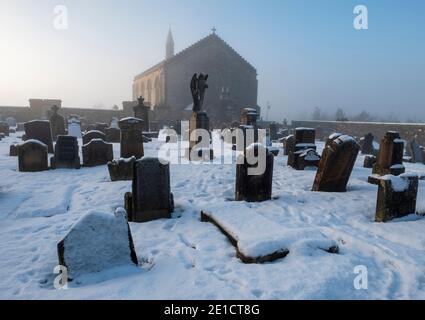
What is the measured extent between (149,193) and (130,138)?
15.0ft

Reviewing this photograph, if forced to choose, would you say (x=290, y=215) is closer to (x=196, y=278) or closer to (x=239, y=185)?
(x=239, y=185)

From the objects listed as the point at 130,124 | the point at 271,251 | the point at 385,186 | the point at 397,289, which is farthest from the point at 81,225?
the point at 130,124

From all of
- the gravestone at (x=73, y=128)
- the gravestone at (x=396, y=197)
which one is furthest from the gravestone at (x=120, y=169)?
the gravestone at (x=73, y=128)

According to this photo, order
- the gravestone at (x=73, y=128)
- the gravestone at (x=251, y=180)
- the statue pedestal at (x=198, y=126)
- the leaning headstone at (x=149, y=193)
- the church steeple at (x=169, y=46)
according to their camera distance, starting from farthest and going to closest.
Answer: the church steeple at (x=169, y=46), the gravestone at (x=73, y=128), the statue pedestal at (x=198, y=126), the gravestone at (x=251, y=180), the leaning headstone at (x=149, y=193)

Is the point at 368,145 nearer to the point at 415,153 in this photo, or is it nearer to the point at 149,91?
the point at 415,153

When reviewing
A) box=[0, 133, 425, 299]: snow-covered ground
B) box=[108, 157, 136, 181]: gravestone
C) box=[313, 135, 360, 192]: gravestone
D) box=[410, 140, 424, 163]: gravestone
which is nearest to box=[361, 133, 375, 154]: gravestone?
box=[410, 140, 424, 163]: gravestone

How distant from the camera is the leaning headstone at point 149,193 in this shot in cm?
499

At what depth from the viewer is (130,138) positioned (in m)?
9.25

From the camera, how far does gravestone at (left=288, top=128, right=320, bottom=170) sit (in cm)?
915

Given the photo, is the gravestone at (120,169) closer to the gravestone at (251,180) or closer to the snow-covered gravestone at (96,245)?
the gravestone at (251,180)

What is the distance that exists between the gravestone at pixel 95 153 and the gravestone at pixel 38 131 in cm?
342

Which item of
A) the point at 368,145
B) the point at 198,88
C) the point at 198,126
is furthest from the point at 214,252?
the point at 368,145

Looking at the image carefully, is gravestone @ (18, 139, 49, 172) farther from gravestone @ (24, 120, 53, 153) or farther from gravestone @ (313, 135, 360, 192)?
gravestone @ (313, 135, 360, 192)
